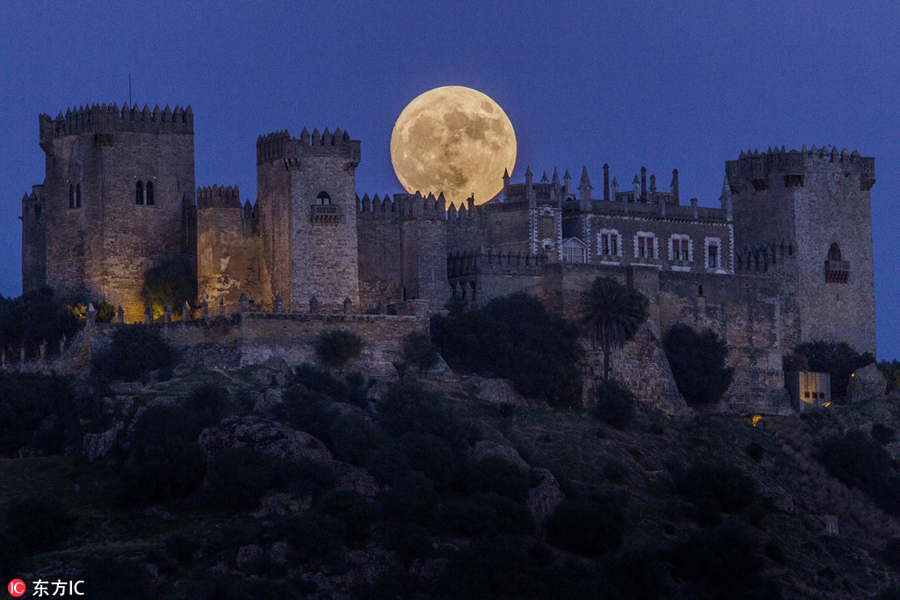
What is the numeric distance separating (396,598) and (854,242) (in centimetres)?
4230

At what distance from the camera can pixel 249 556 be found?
63156 millimetres

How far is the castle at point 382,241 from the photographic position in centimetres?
8131

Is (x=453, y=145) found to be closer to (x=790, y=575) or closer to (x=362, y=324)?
(x=362, y=324)

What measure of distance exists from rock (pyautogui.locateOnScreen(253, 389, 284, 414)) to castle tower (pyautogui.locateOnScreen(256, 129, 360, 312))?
7.83 meters

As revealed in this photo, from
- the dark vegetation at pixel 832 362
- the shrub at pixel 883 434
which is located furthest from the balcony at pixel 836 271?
the shrub at pixel 883 434

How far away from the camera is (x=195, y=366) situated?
7675cm

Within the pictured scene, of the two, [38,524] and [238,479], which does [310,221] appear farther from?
[38,524]

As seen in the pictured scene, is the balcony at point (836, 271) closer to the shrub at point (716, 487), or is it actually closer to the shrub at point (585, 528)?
the shrub at point (716, 487)

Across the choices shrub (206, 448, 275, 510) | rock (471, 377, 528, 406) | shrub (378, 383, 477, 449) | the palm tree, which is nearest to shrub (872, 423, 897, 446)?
the palm tree

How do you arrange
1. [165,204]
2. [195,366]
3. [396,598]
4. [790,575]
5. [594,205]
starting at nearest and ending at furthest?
[396,598] < [790,575] < [195,366] < [165,204] < [594,205]

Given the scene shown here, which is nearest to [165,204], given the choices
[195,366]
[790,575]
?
[195,366]

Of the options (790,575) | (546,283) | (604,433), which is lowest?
(790,575)

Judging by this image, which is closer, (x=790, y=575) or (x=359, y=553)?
(x=359, y=553)

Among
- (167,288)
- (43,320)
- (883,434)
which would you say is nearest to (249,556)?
(43,320)
